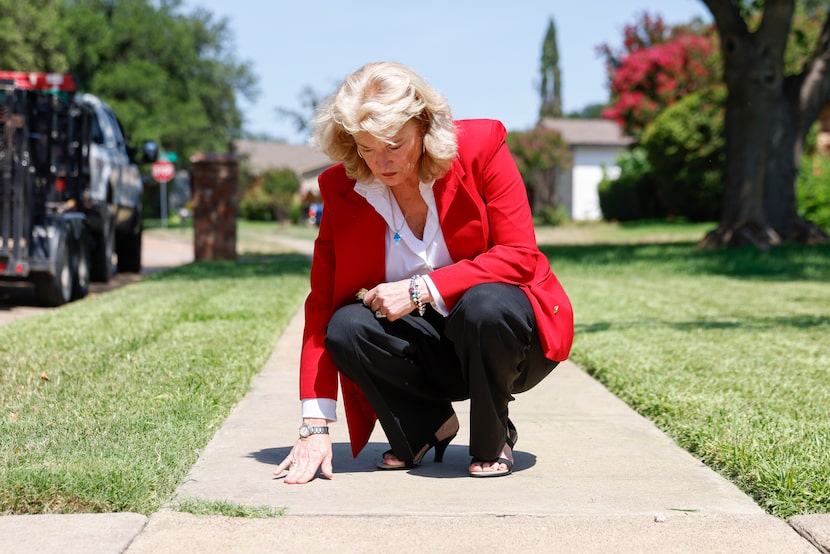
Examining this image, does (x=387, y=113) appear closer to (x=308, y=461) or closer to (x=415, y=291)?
(x=415, y=291)

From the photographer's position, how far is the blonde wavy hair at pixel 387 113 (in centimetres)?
379

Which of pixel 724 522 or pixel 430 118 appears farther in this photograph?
pixel 430 118

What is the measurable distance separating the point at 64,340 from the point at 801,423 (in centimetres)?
500

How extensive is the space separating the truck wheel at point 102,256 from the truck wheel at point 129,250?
185 cm

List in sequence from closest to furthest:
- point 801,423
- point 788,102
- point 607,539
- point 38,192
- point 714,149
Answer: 1. point 607,539
2. point 801,423
3. point 38,192
4. point 788,102
5. point 714,149

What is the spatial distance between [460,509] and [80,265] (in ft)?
31.3

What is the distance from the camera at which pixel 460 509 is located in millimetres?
3680

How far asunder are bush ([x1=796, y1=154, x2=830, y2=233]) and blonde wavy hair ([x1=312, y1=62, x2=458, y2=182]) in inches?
955

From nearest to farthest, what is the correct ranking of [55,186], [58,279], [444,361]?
[444,361] → [58,279] → [55,186]

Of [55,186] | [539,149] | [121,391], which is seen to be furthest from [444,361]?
[539,149]

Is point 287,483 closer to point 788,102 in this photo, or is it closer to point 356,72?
point 356,72

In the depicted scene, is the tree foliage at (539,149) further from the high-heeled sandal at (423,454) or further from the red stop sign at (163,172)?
the high-heeled sandal at (423,454)

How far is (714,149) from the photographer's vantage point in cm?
3203

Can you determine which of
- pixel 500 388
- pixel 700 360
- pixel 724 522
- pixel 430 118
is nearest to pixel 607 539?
pixel 724 522
